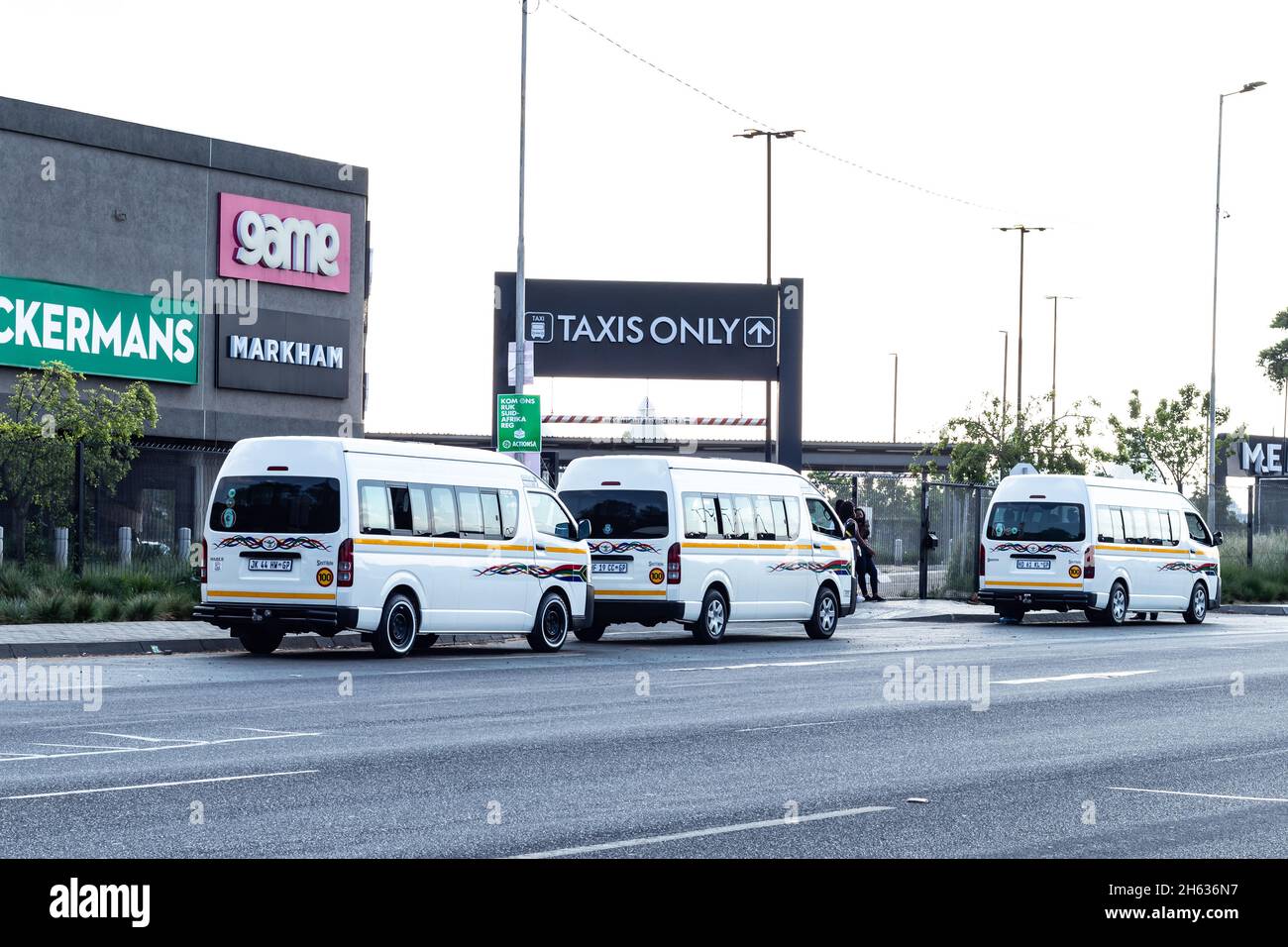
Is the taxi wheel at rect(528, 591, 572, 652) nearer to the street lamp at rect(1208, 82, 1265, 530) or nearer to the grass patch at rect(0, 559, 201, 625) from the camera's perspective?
the grass patch at rect(0, 559, 201, 625)

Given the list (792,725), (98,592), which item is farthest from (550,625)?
(792,725)

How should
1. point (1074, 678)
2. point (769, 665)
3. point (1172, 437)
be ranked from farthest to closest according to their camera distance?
point (1172, 437), point (769, 665), point (1074, 678)

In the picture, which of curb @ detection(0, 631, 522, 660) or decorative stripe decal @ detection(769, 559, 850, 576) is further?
decorative stripe decal @ detection(769, 559, 850, 576)

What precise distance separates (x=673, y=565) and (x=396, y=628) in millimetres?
4091

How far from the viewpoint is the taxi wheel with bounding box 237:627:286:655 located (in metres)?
20.6

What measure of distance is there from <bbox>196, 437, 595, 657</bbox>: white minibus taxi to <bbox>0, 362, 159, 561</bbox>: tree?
712 cm

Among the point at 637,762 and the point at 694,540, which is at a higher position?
the point at 694,540

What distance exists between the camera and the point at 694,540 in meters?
23.0

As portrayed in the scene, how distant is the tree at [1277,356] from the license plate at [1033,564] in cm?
5432

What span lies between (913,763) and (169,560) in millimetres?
17580

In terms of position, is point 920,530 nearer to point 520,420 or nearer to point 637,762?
point 520,420

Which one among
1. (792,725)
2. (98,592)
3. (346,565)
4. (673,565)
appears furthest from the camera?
(98,592)

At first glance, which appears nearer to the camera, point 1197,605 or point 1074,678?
point 1074,678

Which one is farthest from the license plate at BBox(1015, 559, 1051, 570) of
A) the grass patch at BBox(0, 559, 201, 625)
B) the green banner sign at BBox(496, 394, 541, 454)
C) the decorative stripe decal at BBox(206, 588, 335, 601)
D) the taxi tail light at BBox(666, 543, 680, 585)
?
the decorative stripe decal at BBox(206, 588, 335, 601)
